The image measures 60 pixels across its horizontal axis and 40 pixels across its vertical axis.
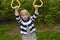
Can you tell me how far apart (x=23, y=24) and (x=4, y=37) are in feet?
7.63

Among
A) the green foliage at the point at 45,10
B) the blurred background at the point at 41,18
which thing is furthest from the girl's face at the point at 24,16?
the green foliage at the point at 45,10

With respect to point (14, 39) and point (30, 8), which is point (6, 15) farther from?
point (14, 39)

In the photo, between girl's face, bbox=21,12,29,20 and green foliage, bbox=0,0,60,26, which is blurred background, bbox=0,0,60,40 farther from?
girl's face, bbox=21,12,29,20

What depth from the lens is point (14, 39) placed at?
25.4 ft

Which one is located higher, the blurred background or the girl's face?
the girl's face

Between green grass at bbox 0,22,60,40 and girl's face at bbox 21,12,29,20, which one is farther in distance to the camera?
green grass at bbox 0,22,60,40

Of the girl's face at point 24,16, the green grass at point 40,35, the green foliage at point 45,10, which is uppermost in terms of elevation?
the girl's face at point 24,16

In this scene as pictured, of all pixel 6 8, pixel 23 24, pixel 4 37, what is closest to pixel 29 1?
pixel 6 8

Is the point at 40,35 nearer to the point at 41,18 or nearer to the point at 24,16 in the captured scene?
the point at 41,18

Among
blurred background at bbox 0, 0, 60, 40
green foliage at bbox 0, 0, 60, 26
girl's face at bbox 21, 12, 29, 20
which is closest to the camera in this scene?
girl's face at bbox 21, 12, 29, 20

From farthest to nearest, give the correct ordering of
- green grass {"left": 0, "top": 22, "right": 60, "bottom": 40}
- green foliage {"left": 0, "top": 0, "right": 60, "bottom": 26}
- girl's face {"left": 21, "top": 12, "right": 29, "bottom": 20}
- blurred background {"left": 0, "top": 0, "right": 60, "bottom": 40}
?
green foliage {"left": 0, "top": 0, "right": 60, "bottom": 26}, blurred background {"left": 0, "top": 0, "right": 60, "bottom": 40}, green grass {"left": 0, "top": 22, "right": 60, "bottom": 40}, girl's face {"left": 21, "top": 12, "right": 29, "bottom": 20}

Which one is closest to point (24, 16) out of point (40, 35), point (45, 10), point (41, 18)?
point (40, 35)

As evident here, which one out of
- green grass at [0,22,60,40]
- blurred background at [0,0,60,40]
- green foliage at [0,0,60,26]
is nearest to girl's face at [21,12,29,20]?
green grass at [0,22,60,40]

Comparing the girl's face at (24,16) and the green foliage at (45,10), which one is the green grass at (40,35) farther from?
the girl's face at (24,16)
